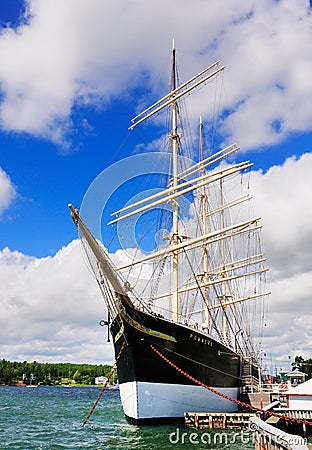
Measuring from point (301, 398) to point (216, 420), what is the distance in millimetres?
4345

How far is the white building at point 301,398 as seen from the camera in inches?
884

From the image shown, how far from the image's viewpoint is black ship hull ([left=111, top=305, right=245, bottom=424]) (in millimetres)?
23312

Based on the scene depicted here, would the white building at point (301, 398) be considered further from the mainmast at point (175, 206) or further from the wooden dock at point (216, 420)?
the mainmast at point (175, 206)

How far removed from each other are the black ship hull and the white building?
515cm

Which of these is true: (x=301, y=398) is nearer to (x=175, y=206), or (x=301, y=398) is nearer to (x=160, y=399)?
(x=160, y=399)

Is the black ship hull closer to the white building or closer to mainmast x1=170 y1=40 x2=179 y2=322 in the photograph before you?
mainmast x1=170 y1=40 x2=179 y2=322

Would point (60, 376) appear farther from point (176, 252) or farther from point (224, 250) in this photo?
point (176, 252)

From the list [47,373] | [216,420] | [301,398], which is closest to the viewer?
A: [301,398]

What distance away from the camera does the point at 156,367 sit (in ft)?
77.7

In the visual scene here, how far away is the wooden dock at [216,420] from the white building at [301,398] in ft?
7.04

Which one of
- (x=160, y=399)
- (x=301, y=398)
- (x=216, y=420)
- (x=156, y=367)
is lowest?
(x=216, y=420)

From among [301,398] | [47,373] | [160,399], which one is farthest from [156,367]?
[47,373]

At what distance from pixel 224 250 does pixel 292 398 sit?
1246 inches

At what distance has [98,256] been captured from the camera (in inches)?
868
